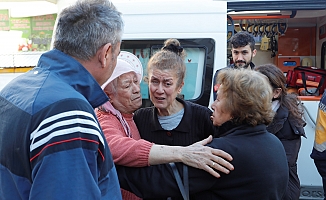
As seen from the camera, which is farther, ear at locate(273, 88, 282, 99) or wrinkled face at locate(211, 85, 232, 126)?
ear at locate(273, 88, 282, 99)

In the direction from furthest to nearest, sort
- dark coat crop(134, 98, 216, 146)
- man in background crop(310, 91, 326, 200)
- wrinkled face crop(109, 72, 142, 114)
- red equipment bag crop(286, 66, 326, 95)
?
red equipment bag crop(286, 66, 326, 95) < man in background crop(310, 91, 326, 200) < dark coat crop(134, 98, 216, 146) < wrinkled face crop(109, 72, 142, 114)

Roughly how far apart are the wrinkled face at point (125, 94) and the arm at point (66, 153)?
0.91m

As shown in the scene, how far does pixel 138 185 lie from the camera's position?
1618 mm

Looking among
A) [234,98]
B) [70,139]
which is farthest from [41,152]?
[234,98]

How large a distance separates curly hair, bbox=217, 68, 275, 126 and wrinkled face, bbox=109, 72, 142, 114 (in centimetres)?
59

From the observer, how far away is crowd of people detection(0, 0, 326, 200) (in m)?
1.08

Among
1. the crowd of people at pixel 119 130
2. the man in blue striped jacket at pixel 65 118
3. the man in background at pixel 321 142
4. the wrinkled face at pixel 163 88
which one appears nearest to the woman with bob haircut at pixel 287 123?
the crowd of people at pixel 119 130

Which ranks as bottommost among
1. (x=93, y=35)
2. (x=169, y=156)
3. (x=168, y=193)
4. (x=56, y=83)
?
(x=168, y=193)

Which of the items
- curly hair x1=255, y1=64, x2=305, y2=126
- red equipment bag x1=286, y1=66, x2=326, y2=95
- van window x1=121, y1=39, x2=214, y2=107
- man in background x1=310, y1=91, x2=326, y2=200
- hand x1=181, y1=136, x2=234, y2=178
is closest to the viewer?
hand x1=181, y1=136, x2=234, y2=178

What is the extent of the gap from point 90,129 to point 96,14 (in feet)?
1.35

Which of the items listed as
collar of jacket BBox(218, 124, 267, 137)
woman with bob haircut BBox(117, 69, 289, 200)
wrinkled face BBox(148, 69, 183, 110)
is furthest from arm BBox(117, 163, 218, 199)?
wrinkled face BBox(148, 69, 183, 110)

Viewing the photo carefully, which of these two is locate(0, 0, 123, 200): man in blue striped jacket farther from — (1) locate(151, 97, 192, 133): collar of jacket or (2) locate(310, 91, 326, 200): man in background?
(2) locate(310, 91, 326, 200): man in background

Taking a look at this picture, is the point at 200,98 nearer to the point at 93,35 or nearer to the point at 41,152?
the point at 93,35

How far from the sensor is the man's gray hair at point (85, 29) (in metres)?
1.26
